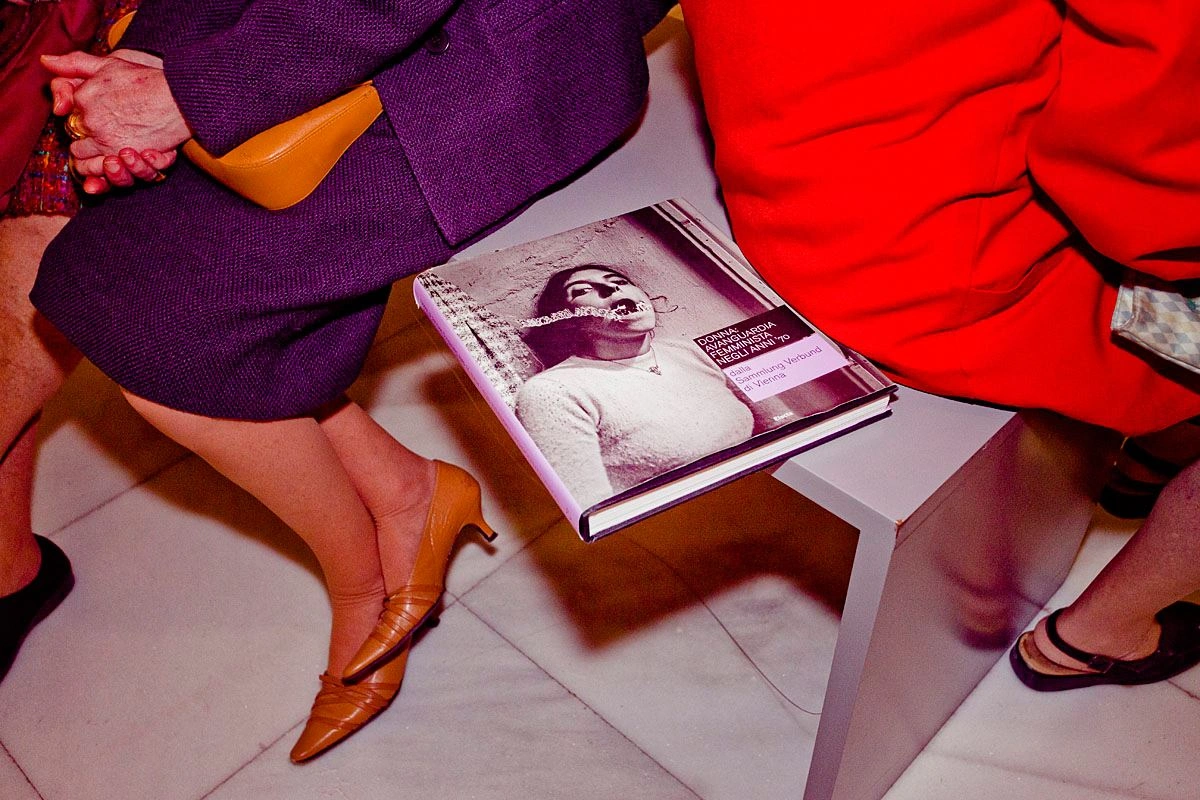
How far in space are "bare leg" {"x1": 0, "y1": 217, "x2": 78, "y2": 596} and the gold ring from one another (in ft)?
0.48

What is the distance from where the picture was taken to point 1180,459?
117 centimetres

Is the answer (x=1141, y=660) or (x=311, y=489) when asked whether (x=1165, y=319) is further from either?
(x=311, y=489)

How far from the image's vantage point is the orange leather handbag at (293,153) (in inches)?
31.6

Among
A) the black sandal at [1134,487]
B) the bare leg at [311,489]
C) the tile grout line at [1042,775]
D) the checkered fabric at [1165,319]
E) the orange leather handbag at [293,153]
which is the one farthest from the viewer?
the black sandal at [1134,487]

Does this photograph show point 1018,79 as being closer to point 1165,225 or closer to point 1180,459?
point 1165,225

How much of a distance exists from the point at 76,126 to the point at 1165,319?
911 millimetres

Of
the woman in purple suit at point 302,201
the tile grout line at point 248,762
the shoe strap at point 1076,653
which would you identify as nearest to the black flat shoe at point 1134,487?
the shoe strap at point 1076,653

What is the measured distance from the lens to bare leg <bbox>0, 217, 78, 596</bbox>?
102 cm

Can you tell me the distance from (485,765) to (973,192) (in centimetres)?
79

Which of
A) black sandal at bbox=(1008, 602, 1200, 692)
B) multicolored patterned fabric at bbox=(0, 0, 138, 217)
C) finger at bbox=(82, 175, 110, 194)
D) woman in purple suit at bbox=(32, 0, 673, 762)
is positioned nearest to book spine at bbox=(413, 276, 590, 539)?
woman in purple suit at bbox=(32, 0, 673, 762)

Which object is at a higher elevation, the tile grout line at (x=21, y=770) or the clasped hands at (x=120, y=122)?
the clasped hands at (x=120, y=122)

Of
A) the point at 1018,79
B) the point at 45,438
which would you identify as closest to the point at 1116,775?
the point at 1018,79

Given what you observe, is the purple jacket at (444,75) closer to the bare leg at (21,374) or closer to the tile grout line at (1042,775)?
the bare leg at (21,374)

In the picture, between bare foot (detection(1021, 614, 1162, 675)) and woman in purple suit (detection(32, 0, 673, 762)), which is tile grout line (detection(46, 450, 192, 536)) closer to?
woman in purple suit (detection(32, 0, 673, 762))
